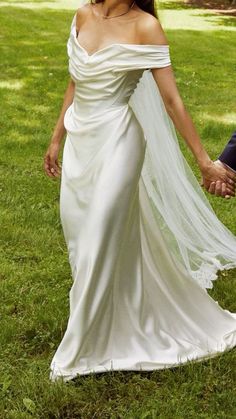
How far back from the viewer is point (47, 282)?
16.0 feet

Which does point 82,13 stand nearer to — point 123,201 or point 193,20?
point 123,201

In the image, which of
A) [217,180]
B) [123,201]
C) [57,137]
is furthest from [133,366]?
[57,137]

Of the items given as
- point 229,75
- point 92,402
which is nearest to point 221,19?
point 229,75

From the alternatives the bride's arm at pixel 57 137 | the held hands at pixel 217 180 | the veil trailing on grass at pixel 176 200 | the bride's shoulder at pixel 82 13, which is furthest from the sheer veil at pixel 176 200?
the held hands at pixel 217 180

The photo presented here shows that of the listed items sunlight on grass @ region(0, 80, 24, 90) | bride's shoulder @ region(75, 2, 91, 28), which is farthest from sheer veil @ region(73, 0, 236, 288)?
sunlight on grass @ region(0, 80, 24, 90)

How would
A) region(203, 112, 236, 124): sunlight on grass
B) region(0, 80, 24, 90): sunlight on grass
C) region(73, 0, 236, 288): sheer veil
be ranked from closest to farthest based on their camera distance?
region(73, 0, 236, 288): sheer veil
region(203, 112, 236, 124): sunlight on grass
region(0, 80, 24, 90): sunlight on grass

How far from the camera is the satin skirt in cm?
352

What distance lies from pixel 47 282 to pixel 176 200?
1139 millimetres

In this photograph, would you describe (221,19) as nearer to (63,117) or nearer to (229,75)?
(229,75)

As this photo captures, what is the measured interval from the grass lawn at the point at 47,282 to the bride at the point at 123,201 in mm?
141

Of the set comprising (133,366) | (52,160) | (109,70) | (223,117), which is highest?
(109,70)

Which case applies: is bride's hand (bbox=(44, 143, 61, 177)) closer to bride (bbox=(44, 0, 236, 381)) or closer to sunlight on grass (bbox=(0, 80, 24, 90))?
bride (bbox=(44, 0, 236, 381))

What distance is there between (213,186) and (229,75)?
9.06 m

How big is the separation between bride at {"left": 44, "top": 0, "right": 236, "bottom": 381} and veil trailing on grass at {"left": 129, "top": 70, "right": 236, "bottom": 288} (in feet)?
0.04
